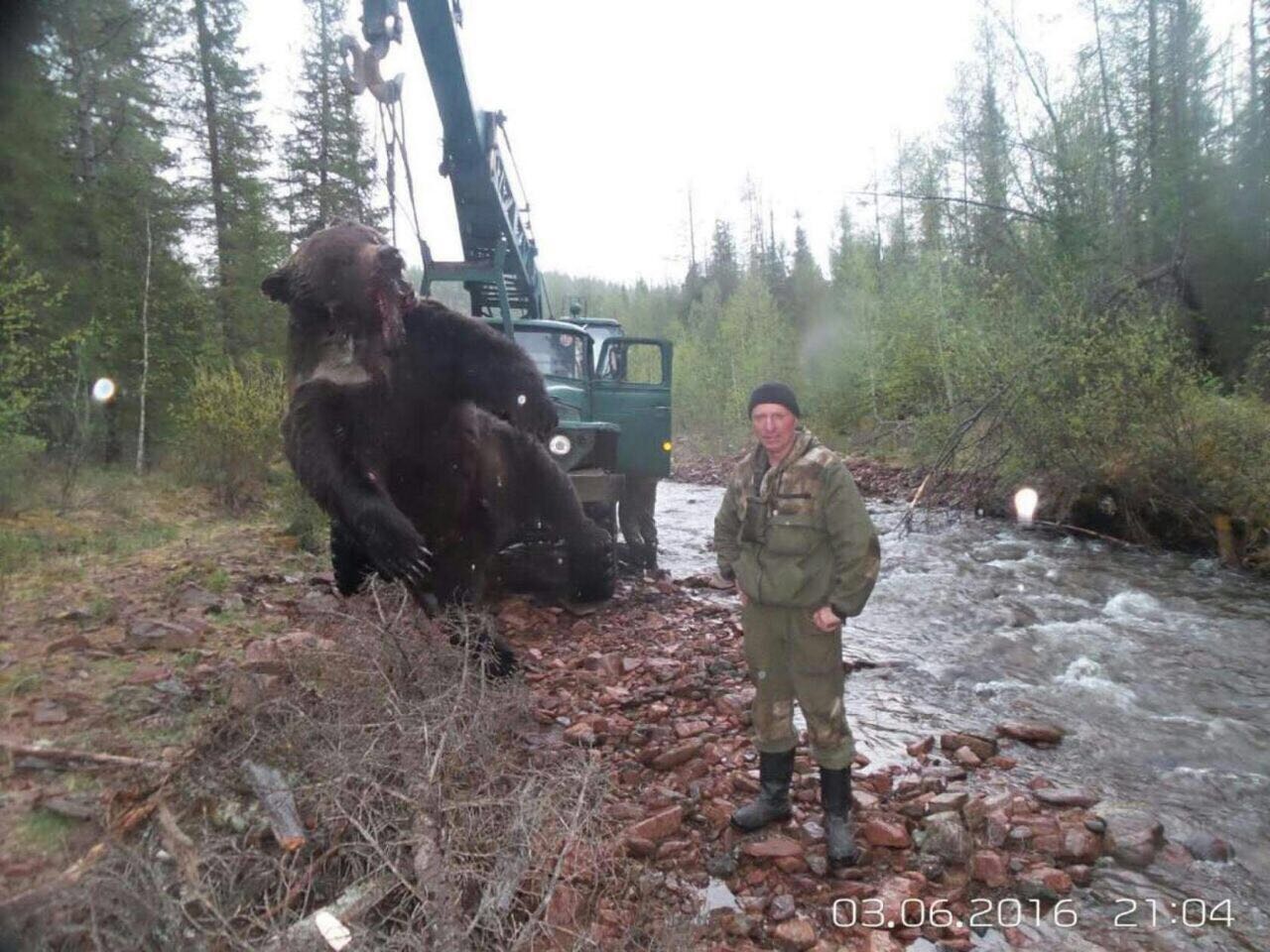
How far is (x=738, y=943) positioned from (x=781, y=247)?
2063 inches

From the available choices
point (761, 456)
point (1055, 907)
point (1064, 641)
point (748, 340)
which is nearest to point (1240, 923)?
point (1055, 907)

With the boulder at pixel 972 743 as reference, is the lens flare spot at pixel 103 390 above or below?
above

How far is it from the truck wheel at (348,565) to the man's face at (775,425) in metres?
2.03

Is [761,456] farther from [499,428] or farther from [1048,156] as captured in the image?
[1048,156]

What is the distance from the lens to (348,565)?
3947mm

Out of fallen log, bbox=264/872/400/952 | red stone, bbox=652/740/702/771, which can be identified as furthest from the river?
fallen log, bbox=264/872/400/952

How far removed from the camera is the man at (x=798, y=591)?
3.23 m

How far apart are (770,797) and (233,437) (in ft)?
30.7

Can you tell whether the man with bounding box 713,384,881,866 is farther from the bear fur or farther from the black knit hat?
the bear fur

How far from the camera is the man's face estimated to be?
11.1 feet

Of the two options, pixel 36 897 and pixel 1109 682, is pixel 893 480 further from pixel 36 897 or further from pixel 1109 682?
pixel 36 897

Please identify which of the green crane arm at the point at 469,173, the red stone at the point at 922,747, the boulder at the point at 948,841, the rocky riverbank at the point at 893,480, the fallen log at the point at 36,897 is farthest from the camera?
the rocky riverbank at the point at 893,480

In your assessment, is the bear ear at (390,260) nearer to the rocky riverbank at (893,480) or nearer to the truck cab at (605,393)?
the rocky riverbank at (893,480)

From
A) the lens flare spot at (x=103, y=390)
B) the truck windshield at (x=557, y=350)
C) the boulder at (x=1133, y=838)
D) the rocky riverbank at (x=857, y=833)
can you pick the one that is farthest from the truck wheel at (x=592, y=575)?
the lens flare spot at (x=103, y=390)
